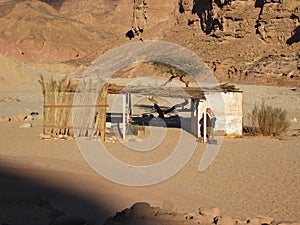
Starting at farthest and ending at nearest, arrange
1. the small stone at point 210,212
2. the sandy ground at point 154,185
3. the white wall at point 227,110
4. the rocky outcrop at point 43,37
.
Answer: the rocky outcrop at point 43,37 → the white wall at point 227,110 → the sandy ground at point 154,185 → the small stone at point 210,212

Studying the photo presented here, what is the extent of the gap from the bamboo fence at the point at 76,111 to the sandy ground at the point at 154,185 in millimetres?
623

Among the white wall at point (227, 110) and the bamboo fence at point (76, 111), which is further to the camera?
the white wall at point (227, 110)

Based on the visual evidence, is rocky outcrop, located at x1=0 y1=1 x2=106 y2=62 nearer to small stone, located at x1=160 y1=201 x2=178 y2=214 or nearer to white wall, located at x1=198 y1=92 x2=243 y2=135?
white wall, located at x1=198 y1=92 x2=243 y2=135

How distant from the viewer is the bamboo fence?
15.1 metres

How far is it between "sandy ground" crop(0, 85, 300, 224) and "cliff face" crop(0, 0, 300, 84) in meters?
31.4

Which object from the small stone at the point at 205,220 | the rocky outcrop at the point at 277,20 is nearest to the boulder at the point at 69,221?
the small stone at the point at 205,220

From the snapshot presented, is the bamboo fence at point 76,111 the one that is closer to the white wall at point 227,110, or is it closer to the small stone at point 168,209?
the white wall at point 227,110

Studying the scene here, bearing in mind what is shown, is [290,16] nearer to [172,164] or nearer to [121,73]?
[121,73]

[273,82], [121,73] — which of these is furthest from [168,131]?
[121,73]

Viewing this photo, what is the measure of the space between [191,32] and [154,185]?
56373 millimetres

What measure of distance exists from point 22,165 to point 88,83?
6.04 metres

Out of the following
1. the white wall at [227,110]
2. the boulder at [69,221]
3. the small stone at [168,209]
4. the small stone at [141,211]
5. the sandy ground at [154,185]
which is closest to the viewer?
the boulder at [69,221]

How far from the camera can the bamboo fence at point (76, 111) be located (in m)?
15.1

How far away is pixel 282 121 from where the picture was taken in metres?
16.2
